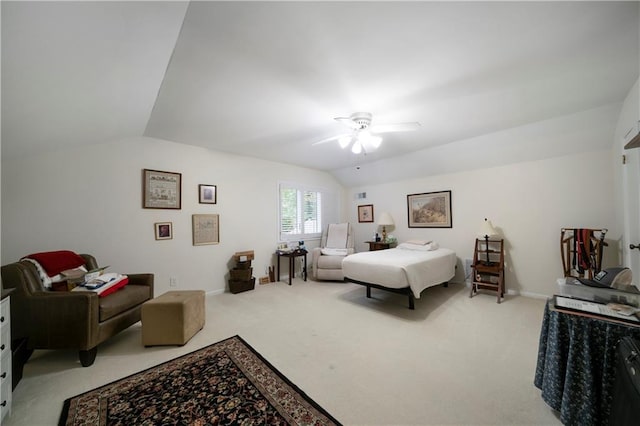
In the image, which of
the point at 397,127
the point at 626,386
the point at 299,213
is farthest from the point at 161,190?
the point at 626,386

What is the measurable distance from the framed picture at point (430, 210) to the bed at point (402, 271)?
828 millimetres

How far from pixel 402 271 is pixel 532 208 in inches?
97.9

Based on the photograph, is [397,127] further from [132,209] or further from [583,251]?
[132,209]

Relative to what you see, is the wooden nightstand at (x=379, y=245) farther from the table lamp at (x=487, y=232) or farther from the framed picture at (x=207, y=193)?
the framed picture at (x=207, y=193)

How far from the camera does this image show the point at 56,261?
2.33 meters

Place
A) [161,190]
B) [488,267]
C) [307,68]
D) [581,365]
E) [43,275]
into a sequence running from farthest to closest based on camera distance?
1. [488,267]
2. [161,190]
3. [43,275]
4. [307,68]
5. [581,365]

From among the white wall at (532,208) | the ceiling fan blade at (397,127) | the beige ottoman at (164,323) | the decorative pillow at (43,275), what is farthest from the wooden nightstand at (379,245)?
the decorative pillow at (43,275)

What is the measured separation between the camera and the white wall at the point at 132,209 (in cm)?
254

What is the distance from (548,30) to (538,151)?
2.55 meters

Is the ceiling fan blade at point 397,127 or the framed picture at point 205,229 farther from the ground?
the ceiling fan blade at point 397,127

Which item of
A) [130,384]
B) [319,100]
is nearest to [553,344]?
[319,100]

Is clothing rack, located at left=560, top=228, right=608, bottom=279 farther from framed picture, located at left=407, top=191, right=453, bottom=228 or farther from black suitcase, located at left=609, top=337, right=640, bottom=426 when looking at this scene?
black suitcase, located at left=609, top=337, right=640, bottom=426

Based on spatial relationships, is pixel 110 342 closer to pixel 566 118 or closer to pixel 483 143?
pixel 483 143

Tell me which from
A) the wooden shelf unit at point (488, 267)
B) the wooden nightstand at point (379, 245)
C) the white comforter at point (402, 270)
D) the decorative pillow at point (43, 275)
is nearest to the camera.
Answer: the decorative pillow at point (43, 275)
